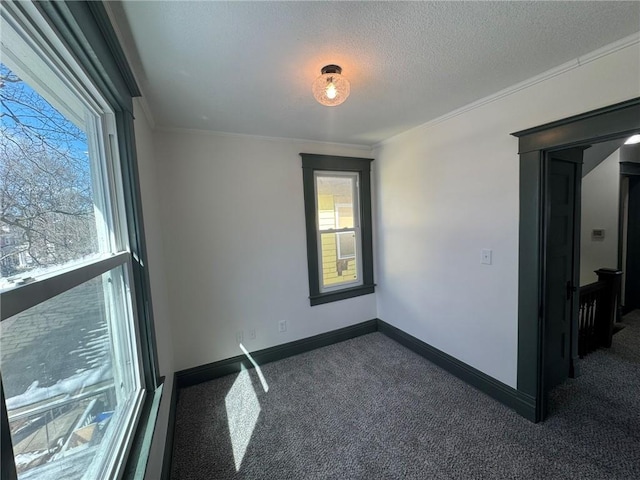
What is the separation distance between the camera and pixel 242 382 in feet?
8.54

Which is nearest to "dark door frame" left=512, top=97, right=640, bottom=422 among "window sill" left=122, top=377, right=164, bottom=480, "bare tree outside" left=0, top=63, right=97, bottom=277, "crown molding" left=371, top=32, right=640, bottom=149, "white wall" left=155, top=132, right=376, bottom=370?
"crown molding" left=371, top=32, right=640, bottom=149

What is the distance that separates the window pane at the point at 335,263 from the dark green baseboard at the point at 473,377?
34.0 inches

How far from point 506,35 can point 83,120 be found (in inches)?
80.0

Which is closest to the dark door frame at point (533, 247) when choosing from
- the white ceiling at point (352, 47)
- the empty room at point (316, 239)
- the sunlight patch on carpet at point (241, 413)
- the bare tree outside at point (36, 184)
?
the empty room at point (316, 239)

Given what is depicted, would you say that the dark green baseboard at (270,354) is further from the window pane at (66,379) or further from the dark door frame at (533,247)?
the dark door frame at (533,247)

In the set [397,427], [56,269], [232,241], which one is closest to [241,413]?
[397,427]

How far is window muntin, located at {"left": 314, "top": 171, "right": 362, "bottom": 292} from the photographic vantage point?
324cm

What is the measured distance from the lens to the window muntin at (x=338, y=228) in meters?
3.24

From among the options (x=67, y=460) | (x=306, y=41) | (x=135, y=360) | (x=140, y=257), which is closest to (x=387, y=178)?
(x=306, y=41)

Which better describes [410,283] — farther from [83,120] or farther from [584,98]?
[83,120]

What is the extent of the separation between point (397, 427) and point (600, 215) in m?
4.01

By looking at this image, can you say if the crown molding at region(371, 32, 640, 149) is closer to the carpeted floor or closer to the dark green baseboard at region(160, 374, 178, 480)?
the carpeted floor

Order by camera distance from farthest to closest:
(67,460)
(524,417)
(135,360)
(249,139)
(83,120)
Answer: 1. (249,139)
2. (524,417)
3. (135,360)
4. (83,120)
5. (67,460)

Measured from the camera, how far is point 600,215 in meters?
3.63
